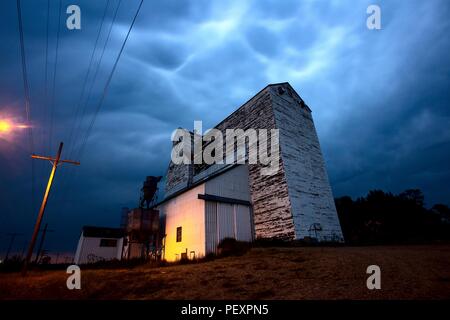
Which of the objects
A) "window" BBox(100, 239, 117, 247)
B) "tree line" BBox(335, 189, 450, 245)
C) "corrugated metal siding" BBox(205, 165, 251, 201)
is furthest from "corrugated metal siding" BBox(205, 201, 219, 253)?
"window" BBox(100, 239, 117, 247)

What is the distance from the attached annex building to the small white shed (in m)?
15.8

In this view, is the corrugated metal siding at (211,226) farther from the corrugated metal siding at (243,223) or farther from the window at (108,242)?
the window at (108,242)

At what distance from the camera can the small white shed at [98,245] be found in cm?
2839

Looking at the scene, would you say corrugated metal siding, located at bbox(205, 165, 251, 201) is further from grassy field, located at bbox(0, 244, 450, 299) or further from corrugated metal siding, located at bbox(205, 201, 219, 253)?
grassy field, located at bbox(0, 244, 450, 299)

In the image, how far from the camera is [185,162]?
86.3 feet

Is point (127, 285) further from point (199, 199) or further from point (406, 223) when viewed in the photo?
point (406, 223)

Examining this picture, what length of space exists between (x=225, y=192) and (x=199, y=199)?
2.11 metres

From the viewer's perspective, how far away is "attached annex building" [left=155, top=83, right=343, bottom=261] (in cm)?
1482

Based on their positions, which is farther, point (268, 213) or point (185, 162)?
point (185, 162)

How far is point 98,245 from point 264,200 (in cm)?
2599

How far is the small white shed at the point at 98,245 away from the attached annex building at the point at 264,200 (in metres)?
15.8
